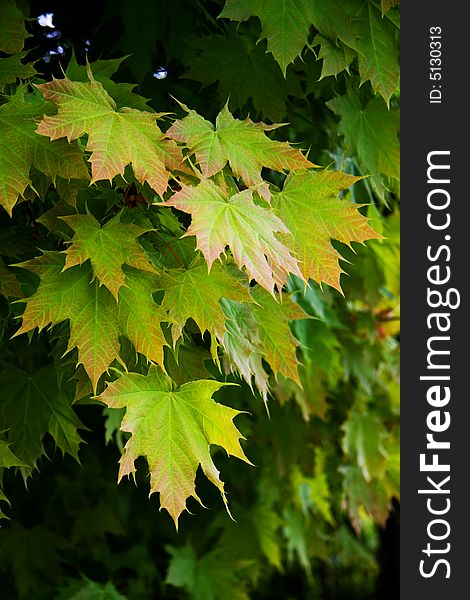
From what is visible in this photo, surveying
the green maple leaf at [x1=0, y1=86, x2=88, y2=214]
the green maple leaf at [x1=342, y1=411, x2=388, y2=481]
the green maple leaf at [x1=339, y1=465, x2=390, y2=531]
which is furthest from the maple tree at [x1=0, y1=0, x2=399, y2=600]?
the green maple leaf at [x1=339, y1=465, x2=390, y2=531]

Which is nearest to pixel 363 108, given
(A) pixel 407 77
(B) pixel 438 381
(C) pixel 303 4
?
(A) pixel 407 77

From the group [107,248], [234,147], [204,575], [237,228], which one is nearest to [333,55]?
[234,147]

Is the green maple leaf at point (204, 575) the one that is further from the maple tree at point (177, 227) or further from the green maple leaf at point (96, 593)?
the green maple leaf at point (96, 593)

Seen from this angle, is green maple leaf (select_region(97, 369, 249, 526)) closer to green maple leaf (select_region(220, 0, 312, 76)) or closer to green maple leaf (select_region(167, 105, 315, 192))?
green maple leaf (select_region(167, 105, 315, 192))

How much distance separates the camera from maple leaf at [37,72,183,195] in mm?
1557

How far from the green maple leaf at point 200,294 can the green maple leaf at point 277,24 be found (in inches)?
20.7

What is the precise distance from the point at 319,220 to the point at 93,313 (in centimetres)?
51

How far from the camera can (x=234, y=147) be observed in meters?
1.69

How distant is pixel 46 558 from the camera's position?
291 cm

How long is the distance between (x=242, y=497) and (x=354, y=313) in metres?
0.86

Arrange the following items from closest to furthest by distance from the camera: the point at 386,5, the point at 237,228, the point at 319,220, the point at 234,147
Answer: the point at 237,228 → the point at 234,147 → the point at 319,220 → the point at 386,5

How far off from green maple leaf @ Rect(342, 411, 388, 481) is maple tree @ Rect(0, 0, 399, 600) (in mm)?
475

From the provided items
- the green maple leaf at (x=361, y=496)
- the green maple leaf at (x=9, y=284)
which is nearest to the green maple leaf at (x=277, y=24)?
the green maple leaf at (x=9, y=284)

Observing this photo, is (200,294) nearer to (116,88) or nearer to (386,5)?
(116,88)
